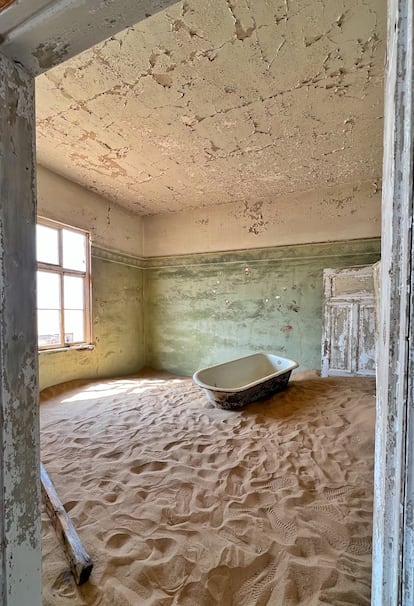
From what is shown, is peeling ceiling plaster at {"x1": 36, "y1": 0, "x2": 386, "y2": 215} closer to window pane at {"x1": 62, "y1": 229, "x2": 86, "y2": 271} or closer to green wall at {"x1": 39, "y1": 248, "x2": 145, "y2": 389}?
window pane at {"x1": 62, "y1": 229, "x2": 86, "y2": 271}

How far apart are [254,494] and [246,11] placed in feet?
10.7

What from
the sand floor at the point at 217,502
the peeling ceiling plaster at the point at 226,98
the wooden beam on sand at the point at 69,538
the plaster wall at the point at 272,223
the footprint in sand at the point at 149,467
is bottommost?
the footprint in sand at the point at 149,467

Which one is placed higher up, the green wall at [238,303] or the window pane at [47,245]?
the window pane at [47,245]

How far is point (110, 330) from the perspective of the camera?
5.29 m

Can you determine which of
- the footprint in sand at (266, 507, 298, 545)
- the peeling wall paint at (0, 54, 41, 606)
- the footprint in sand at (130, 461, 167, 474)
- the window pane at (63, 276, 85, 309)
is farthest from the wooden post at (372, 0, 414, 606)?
the window pane at (63, 276, 85, 309)

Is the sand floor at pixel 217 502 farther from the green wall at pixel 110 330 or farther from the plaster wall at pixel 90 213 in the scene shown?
the plaster wall at pixel 90 213

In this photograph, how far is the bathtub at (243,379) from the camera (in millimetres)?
3355

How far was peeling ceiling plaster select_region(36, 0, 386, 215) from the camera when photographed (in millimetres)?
1955

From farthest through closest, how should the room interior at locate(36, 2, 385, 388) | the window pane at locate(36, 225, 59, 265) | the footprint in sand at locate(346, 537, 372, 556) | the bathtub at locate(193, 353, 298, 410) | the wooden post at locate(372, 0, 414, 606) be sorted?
the window pane at locate(36, 225, 59, 265), the bathtub at locate(193, 353, 298, 410), the room interior at locate(36, 2, 385, 388), the footprint in sand at locate(346, 537, 372, 556), the wooden post at locate(372, 0, 414, 606)

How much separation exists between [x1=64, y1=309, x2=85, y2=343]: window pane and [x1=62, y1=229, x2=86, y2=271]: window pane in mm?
766

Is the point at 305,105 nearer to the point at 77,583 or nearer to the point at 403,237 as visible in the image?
the point at 403,237

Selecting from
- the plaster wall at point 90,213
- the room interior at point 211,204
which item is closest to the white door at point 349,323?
the room interior at point 211,204

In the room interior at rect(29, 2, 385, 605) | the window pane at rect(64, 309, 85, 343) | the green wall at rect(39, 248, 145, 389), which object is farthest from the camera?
the window pane at rect(64, 309, 85, 343)

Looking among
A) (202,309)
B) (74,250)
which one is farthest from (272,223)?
(74,250)
